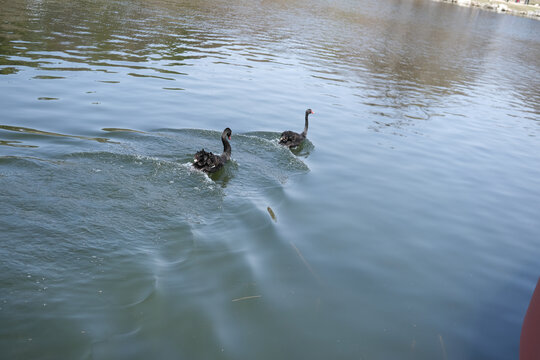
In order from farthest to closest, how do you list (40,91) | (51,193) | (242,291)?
(40,91) → (51,193) → (242,291)

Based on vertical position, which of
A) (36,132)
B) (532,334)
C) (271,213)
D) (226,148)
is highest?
(532,334)

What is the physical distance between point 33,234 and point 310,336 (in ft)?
14.5

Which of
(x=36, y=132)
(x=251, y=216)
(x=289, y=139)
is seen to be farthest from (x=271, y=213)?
(x=36, y=132)

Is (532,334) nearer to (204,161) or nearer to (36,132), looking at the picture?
(204,161)

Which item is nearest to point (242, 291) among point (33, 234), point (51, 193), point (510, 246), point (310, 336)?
point (310, 336)

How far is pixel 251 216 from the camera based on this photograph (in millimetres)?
9039

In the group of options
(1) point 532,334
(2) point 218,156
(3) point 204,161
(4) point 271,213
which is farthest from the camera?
(2) point 218,156

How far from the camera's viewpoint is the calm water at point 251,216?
20.5 feet

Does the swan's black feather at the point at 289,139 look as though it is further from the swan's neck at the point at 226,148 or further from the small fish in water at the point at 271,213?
the small fish in water at the point at 271,213

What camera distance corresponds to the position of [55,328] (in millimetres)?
5711

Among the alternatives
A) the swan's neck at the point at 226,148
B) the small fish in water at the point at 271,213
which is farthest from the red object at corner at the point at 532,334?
the swan's neck at the point at 226,148

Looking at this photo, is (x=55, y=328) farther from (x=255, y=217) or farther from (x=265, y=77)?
(x=265, y=77)

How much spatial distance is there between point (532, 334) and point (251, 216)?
4.98 m

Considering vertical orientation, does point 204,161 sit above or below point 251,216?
above
